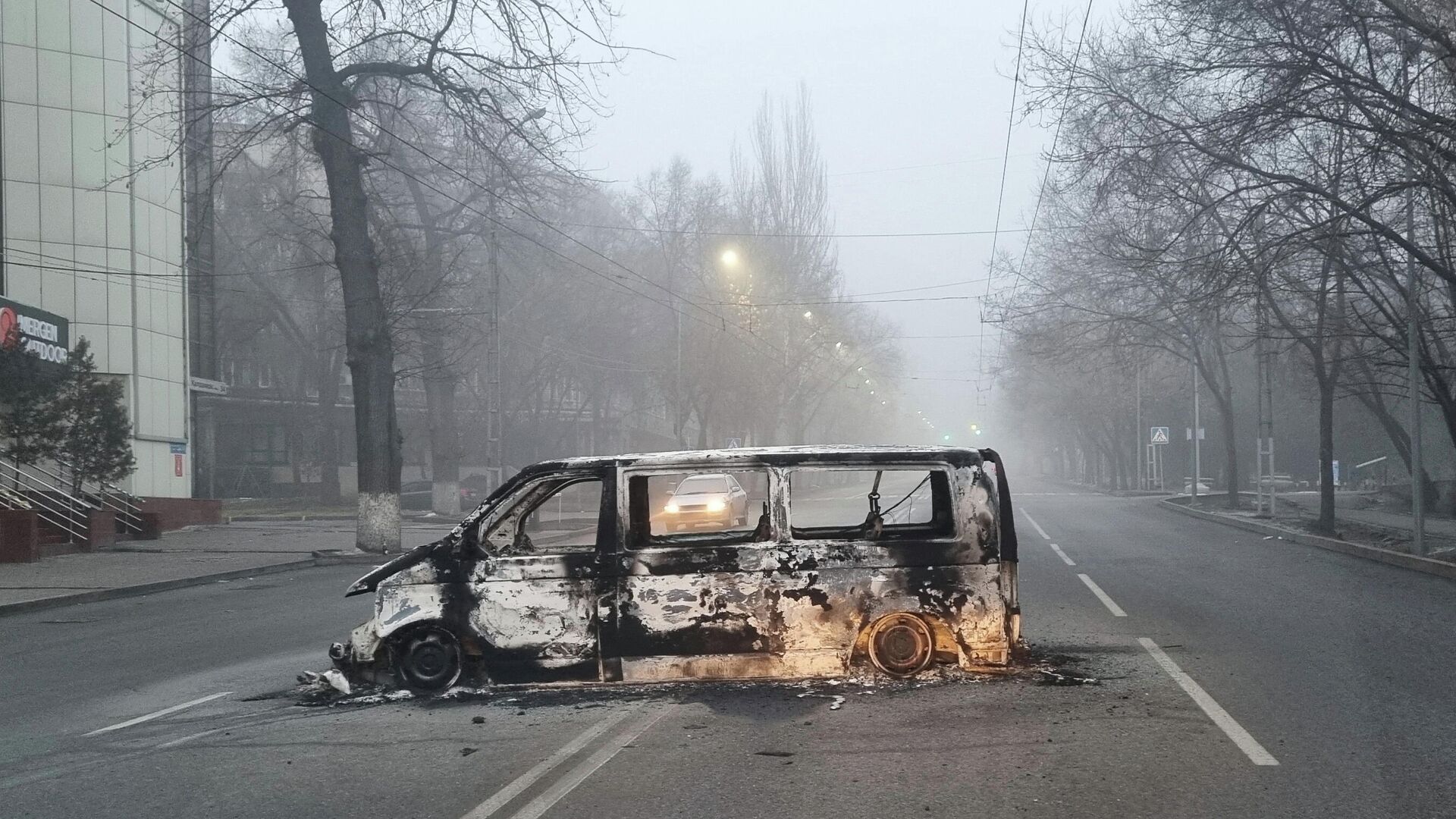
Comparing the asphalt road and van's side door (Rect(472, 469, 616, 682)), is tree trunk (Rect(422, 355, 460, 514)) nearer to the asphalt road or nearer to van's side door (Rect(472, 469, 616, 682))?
the asphalt road

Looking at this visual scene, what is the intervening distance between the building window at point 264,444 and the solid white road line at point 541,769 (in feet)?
200

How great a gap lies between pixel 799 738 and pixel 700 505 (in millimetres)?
15916

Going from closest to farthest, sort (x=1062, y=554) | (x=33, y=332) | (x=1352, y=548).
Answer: (x=1062, y=554) → (x=1352, y=548) → (x=33, y=332)

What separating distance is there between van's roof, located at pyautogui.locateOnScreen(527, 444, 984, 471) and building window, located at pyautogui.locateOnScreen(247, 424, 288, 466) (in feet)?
196

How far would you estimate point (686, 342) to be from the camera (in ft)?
175

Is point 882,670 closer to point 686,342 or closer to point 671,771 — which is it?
point 671,771

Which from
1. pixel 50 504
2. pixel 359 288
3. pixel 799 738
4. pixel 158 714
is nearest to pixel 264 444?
pixel 50 504

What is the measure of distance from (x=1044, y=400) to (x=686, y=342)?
1019 inches

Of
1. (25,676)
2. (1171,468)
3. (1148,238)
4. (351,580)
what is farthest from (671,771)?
(1171,468)

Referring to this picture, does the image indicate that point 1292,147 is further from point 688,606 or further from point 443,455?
point 443,455

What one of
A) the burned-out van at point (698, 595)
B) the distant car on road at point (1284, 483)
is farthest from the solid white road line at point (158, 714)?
the distant car on road at point (1284, 483)

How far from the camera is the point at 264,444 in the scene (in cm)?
6519

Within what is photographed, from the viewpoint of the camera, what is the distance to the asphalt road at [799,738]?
587 centimetres

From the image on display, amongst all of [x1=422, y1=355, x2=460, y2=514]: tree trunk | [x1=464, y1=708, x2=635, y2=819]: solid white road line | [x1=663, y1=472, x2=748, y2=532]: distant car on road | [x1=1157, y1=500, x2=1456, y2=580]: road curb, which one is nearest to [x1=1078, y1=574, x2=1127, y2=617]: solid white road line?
[x1=1157, y1=500, x2=1456, y2=580]: road curb
